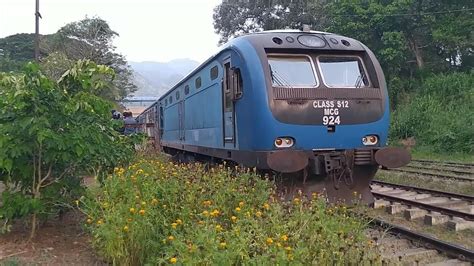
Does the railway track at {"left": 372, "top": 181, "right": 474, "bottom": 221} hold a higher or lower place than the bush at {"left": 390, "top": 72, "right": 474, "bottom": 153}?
lower

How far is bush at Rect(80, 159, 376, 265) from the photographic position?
346 centimetres

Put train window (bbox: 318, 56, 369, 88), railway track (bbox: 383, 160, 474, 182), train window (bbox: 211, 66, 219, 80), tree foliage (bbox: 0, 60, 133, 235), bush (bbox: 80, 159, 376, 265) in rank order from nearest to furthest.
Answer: bush (bbox: 80, 159, 376, 265) → tree foliage (bbox: 0, 60, 133, 235) → train window (bbox: 318, 56, 369, 88) → train window (bbox: 211, 66, 219, 80) → railway track (bbox: 383, 160, 474, 182)

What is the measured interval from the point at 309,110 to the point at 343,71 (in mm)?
1036

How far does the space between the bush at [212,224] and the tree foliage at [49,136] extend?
0.51m

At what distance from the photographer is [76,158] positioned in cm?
559

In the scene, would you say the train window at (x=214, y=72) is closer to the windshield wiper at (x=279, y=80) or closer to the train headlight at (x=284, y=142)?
the windshield wiper at (x=279, y=80)

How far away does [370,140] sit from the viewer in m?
7.07

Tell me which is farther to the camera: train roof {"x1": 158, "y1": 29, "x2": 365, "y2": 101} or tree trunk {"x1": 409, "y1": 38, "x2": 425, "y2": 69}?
tree trunk {"x1": 409, "y1": 38, "x2": 425, "y2": 69}

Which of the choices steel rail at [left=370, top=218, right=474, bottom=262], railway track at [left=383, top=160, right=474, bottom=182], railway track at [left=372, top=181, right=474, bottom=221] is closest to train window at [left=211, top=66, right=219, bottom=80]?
railway track at [left=372, top=181, right=474, bottom=221]

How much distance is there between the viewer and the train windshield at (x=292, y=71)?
22.4 ft

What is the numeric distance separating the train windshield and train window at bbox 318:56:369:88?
0.20m

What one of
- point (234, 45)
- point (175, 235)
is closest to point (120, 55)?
point (234, 45)

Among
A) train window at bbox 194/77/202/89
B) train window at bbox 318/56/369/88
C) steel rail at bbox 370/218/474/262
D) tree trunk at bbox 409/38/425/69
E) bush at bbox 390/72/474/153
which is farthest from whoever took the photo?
tree trunk at bbox 409/38/425/69

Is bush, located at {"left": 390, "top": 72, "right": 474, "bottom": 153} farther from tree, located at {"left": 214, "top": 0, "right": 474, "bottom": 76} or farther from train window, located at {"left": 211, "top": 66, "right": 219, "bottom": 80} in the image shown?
train window, located at {"left": 211, "top": 66, "right": 219, "bottom": 80}
